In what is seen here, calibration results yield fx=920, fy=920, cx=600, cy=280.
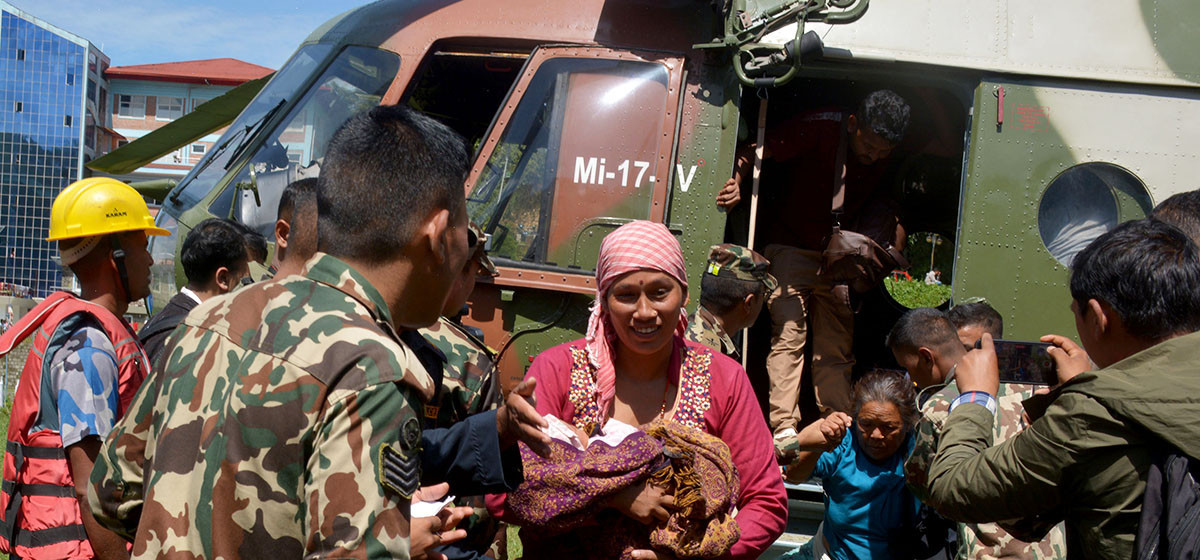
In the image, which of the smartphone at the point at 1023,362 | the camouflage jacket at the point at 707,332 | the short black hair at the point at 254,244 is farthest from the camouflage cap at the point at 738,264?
the short black hair at the point at 254,244

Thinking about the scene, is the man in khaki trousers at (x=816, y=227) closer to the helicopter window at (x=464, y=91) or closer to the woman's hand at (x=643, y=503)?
the helicopter window at (x=464, y=91)

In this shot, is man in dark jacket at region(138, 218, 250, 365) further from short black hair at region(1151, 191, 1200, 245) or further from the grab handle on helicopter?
short black hair at region(1151, 191, 1200, 245)

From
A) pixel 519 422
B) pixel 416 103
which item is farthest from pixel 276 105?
pixel 519 422

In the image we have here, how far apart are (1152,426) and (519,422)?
1356 millimetres

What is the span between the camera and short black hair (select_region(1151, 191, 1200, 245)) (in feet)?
9.06

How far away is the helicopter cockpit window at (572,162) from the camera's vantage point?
4.74 metres

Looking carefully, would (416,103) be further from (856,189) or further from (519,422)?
(519,422)

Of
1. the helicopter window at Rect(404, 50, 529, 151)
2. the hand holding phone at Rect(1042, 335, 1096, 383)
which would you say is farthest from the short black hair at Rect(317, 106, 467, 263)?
the helicopter window at Rect(404, 50, 529, 151)

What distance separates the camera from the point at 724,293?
4207 millimetres

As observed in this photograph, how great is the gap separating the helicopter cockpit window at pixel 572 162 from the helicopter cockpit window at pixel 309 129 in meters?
0.91

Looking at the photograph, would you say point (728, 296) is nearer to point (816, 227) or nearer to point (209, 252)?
point (816, 227)

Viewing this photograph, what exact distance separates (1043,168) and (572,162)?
7.91 ft

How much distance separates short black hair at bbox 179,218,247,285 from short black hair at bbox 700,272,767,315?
206 cm

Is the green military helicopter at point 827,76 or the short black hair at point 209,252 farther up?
the green military helicopter at point 827,76
